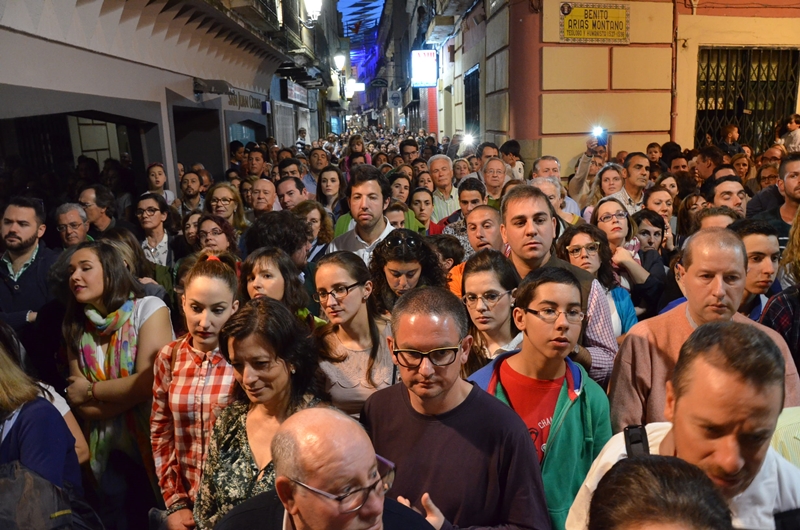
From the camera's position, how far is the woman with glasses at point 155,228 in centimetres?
571

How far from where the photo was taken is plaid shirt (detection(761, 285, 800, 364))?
3074mm

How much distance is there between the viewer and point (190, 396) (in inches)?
120

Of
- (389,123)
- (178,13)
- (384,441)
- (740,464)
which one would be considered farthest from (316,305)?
(389,123)

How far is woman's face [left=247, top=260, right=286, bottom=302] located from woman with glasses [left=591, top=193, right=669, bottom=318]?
245 cm

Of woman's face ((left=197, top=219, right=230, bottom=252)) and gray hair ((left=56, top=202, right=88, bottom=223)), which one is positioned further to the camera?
gray hair ((left=56, top=202, right=88, bottom=223))

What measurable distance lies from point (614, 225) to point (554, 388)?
2436 millimetres

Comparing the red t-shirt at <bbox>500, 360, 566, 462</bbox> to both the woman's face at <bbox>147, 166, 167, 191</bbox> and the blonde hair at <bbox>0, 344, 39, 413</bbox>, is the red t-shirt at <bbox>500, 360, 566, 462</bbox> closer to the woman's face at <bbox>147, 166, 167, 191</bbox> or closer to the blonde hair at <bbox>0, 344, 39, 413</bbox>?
the blonde hair at <bbox>0, 344, 39, 413</bbox>

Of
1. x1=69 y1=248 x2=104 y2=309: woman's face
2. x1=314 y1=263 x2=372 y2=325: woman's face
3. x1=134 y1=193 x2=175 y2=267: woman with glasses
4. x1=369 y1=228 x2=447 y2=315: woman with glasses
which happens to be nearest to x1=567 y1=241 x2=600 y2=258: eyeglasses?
x1=369 y1=228 x2=447 y2=315: woman with glasses

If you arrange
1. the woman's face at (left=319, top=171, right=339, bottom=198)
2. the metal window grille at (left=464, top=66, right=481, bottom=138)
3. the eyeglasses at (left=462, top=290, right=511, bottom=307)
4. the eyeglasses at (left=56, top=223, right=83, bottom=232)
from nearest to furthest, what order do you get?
the eyeglasses at (left=462, top=290, right=511, bottom=307) < the eyeglasses at (left=56, top=223, right=83, bottom=232) < the woman's face at (left=319, top=171, right=339, bottom=198) < the metal window grille at (left=464, top=66, right=481, bottom=138)

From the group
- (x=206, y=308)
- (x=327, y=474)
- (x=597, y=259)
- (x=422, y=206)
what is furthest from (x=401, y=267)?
(x=422, y=206)

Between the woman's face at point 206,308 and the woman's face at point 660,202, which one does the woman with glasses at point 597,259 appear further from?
the woman's face at point 206,308

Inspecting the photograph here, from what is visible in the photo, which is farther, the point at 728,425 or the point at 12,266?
the point at 12,266

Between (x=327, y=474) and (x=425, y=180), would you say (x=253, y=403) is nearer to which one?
(x=327, y=474)

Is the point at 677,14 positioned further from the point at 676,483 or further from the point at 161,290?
the point at 676,483
